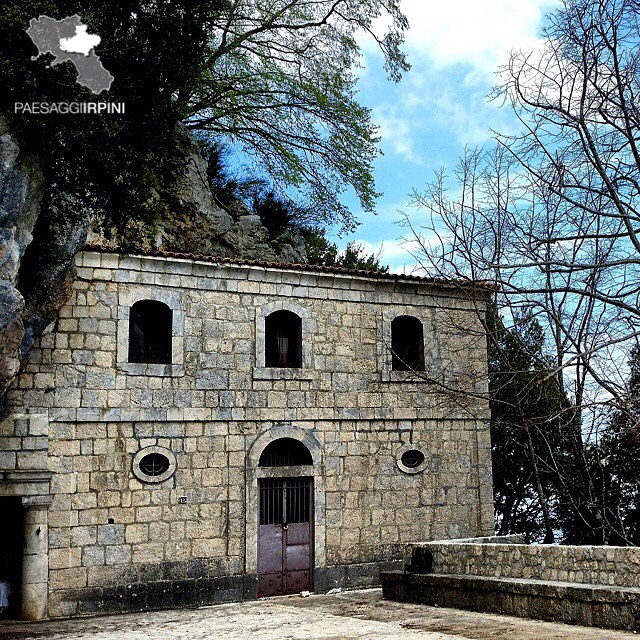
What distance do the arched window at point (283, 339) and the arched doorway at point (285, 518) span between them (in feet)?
5.03

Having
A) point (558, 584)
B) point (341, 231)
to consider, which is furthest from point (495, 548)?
point (341, 231)

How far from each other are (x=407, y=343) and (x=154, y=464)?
236 inches

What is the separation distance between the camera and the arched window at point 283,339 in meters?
15.0

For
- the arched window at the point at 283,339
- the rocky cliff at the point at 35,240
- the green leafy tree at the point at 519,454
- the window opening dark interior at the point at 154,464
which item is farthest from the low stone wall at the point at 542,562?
the green leafy tree at the point at 519,454

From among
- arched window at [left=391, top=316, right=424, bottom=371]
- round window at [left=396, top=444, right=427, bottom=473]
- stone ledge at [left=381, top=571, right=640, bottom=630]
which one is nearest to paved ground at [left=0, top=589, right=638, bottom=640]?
stone ledge at [left=381, top=571, right=640, bottom=630]

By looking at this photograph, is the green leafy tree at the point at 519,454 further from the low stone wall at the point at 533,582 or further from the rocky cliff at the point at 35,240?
the rocky cliff at the point at 35,240

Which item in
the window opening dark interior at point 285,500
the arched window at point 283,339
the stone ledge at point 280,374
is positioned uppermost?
the arched window at point 283,339

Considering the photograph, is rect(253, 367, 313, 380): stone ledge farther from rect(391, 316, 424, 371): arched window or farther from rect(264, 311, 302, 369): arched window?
rect(391, 316, 424, 371): arched window

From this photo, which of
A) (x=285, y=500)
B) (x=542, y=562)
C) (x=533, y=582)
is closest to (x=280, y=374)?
(x=285, y=500)

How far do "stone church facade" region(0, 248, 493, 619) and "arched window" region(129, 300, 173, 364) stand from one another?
4 centimetres

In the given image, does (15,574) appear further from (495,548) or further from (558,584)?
(558,584)

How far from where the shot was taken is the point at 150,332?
563 inches

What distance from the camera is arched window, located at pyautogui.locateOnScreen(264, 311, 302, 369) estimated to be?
49.1ft

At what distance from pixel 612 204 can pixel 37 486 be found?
395 inches
